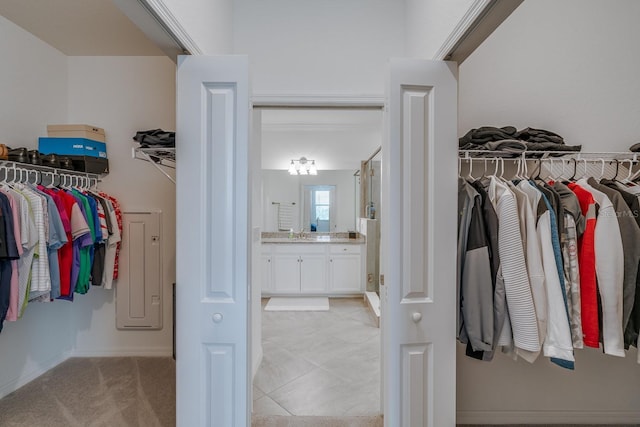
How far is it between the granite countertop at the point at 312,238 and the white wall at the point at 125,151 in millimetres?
1956

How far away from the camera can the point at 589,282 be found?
131 centimetres

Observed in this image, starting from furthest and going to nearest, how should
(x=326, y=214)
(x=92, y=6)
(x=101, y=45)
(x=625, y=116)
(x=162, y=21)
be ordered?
1. (x=326, y=214)
2. (x=101, y=45)
3. (x=92, y=6)
4. (x=625, y=116)
5. (x=162, y=21)

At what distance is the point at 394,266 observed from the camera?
1.29 m

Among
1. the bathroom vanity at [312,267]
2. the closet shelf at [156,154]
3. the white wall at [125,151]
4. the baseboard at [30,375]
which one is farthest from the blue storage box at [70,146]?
the bathroom vanity at [312,267]

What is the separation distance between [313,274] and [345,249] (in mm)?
604

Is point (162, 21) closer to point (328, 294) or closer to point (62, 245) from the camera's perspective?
point (62, 245)

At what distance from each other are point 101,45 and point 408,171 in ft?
8.87

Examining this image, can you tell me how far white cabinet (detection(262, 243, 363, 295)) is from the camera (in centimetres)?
445

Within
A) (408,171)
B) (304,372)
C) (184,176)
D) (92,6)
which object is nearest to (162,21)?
(184,176)

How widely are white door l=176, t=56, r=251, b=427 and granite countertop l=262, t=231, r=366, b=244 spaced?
3179 mm

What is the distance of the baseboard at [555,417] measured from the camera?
72.9 inches

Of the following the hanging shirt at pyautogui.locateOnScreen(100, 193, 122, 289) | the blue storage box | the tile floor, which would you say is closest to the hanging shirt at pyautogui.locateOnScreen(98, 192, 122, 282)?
the hanging shirt at pyautogui.locateOnScreen(100, 193, 122, 289)

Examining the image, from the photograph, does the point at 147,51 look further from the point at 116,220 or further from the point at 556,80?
the point at 556,80

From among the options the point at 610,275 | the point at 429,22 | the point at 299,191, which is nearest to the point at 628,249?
the point at 610,275
